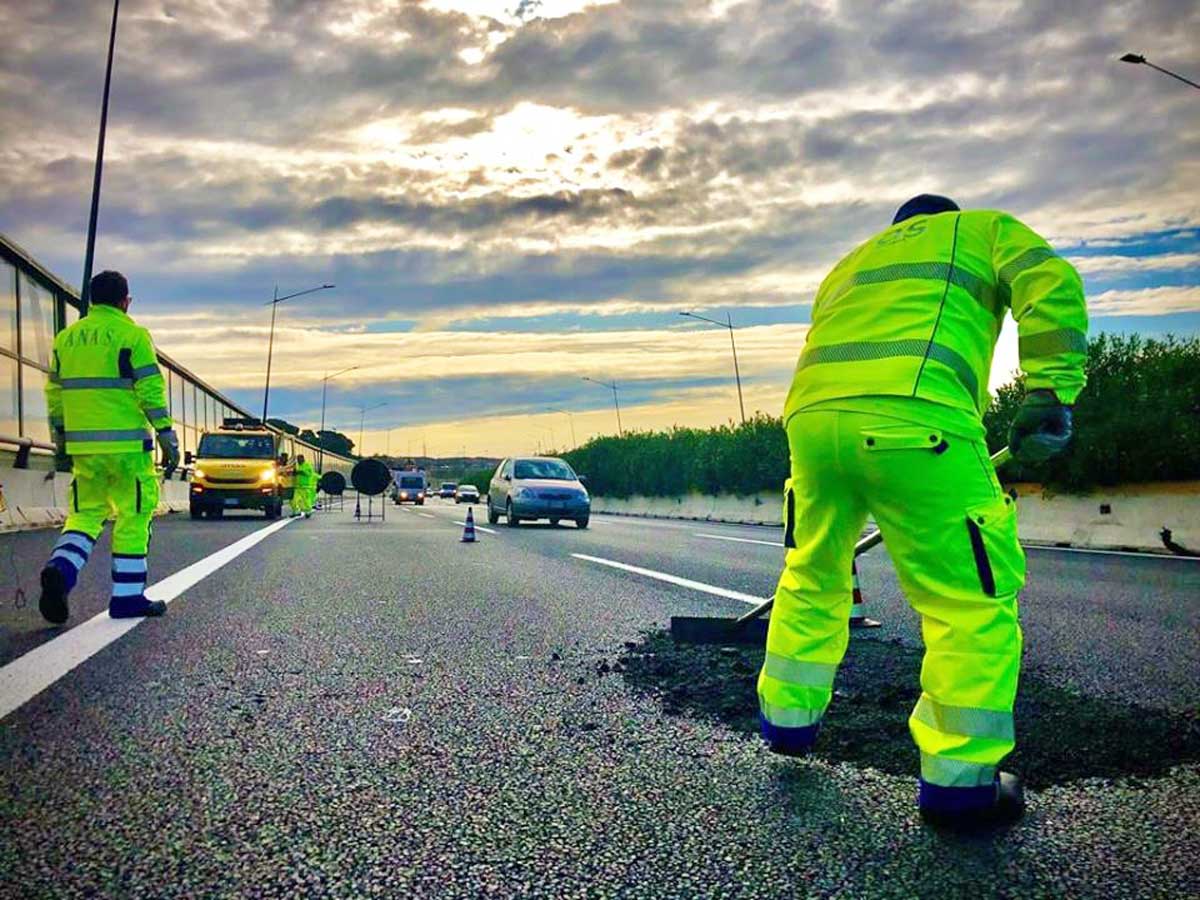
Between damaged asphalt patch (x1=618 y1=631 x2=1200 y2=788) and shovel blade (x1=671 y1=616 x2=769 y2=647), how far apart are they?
0.12m

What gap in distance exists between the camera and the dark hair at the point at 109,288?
711cm

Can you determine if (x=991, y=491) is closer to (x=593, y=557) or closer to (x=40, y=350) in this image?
(x=593, y=557)

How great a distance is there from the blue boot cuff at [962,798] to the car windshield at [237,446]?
25.1 metres

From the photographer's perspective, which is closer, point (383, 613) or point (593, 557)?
point (383, 613)

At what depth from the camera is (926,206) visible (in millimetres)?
3521

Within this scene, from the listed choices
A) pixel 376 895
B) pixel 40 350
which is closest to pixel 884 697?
pixel 376 895

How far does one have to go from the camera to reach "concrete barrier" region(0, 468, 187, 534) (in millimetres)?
15995

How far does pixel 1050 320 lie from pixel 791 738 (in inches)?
57.3

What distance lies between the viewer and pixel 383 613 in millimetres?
7434

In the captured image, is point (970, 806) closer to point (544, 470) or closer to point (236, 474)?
point (544, 470)

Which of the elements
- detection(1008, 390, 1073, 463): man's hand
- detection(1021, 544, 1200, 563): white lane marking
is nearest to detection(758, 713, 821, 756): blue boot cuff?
detection(1008, 390, 1073, 463): man's hand

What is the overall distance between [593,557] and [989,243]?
10.0 m

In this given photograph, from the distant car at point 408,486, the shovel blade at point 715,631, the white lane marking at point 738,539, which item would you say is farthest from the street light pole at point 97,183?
the distant car at point 408,486

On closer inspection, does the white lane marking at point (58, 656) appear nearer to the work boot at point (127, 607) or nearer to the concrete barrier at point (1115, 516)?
the work boot at point (127, 607)
